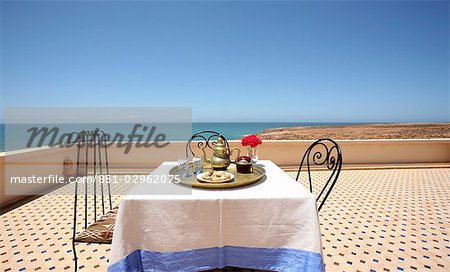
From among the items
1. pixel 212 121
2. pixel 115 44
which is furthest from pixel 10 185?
pixel 212 121

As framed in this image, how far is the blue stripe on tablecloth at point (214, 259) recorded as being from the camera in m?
1.08

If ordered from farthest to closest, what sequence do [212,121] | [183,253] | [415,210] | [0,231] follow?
[212,121] < [415,210] < [0,231] < [183,253]

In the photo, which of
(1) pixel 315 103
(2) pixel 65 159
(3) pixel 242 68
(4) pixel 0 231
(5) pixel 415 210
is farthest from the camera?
(1) pixel 315 103

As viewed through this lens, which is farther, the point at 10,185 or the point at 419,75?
the point at 419,75

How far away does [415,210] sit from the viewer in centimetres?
247

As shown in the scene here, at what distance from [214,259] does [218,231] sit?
0.19m

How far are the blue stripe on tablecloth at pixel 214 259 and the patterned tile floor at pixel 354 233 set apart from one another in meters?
0.66

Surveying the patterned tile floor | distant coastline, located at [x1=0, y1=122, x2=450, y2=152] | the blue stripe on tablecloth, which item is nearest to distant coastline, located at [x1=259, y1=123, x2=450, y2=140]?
distant coastline, located at [x1=0, y1=122, x2=450, y2=152]

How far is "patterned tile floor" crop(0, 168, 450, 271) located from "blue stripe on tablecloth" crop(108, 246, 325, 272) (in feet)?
2.16

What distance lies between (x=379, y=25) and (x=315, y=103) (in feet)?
74.6

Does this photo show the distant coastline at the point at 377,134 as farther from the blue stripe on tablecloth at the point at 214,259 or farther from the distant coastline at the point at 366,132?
the blue stripe on tablecloth at the point at 214,259

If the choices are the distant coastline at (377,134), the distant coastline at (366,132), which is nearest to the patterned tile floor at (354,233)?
the distant coastline at (366,132)

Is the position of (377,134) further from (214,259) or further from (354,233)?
(214,259)

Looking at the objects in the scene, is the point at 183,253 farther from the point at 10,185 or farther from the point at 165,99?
the point at 165,99
